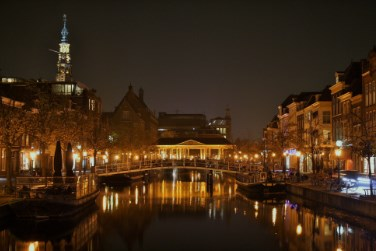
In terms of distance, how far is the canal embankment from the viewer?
41094mm

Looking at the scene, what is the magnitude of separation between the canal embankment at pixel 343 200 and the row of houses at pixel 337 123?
16.7 feet

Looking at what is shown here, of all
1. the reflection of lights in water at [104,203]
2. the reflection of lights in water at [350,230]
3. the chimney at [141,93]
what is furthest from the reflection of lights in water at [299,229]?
the chimney at [141,93]

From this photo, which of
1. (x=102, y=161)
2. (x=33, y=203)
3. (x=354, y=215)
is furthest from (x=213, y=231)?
(x=102, y=161)

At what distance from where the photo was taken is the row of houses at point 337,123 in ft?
213

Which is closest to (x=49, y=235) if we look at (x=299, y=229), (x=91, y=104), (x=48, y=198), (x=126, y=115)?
(x=48, y=198)

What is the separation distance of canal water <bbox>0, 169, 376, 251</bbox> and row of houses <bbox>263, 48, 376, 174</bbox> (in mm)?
12081

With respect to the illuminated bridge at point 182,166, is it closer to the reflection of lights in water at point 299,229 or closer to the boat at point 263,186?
the boat at point 263,186

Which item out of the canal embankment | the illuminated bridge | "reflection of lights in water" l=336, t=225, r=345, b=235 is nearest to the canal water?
"reflection of lights in water" l=336, t=225, r=345, b=235

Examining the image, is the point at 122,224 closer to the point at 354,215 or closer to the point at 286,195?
the point at 354,215

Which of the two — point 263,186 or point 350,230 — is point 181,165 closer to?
point 263,186

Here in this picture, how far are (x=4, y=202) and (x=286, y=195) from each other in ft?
120

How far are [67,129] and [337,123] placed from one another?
39.7 m

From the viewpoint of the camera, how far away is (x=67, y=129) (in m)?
62.0

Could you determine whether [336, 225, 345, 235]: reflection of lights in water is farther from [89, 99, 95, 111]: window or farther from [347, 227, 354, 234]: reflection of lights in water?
[89, 99, 95, 111]: window
